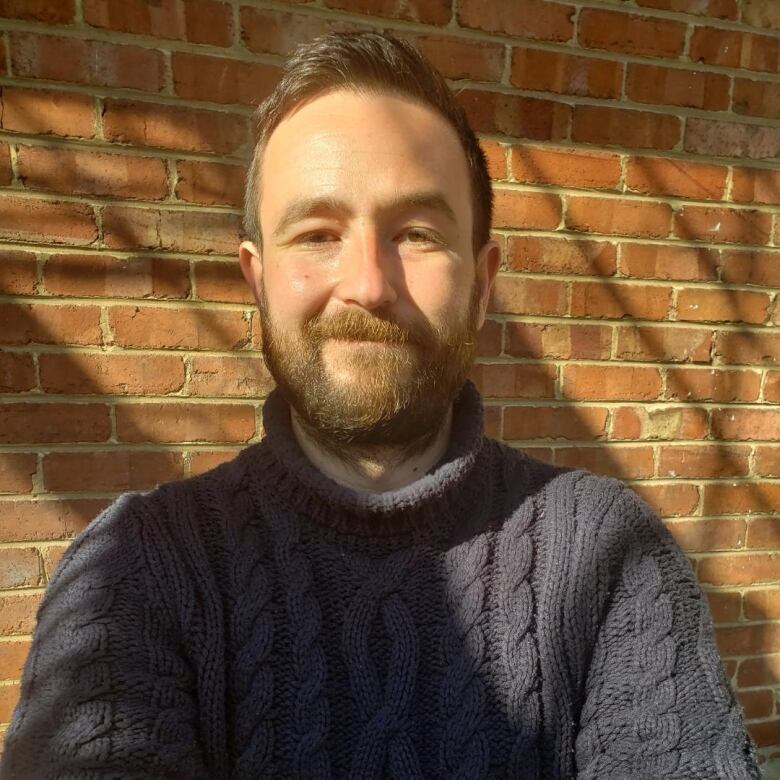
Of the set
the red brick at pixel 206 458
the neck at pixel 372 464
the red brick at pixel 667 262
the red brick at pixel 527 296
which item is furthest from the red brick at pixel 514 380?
the red brick at pixel 206 458

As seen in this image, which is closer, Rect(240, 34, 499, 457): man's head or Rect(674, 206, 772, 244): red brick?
Rect(240, 34, 499, 457): man's head

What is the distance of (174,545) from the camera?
0.98m

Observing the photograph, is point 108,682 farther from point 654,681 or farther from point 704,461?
point 704,461

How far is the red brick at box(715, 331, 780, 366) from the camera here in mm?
1939

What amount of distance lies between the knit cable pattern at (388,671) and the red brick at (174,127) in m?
1.14

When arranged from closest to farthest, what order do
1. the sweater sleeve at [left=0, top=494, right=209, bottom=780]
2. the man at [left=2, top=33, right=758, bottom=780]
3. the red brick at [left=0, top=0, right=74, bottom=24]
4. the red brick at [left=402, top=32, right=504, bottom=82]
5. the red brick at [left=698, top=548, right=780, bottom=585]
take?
the sweater sleeve at [left=0, top=494, right=209, bottom=780] < the man at [left=2, top=33, right=758, bottom=780] < the red brick at [left=0, top=0, right=74, bottom=24] < the red brick at [left=402, top=32, right=504, bottom=82] < the red brick at [left=698, top=548, right=780, bottom=585]

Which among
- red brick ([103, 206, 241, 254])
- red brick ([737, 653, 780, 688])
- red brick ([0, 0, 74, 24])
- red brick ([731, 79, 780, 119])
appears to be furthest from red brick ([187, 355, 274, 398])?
red brick ([737, 653, 780, 688])

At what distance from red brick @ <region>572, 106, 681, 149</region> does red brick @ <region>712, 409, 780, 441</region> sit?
2.83 feet

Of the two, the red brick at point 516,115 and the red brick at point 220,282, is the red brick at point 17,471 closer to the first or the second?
the red brick at point 220,282

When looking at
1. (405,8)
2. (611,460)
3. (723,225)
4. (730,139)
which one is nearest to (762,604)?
(611,460)

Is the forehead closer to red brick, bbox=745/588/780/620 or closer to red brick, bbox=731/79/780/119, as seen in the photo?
red brick, bbox=731/79/780/119

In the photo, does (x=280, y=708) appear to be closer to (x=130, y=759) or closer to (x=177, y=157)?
(x=130, y=759)

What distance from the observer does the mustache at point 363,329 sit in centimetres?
101

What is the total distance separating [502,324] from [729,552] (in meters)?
1.09
